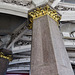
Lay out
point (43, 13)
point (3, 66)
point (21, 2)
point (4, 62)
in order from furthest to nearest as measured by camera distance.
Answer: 1. point (4, 62)
2. point (3, 66)
3. point (21, 2)
4. point (43, 13)

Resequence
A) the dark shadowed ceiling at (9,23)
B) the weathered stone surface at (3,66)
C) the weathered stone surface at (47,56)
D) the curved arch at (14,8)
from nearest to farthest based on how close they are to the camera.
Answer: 1. the weathered stone surface at (47,56)
2. the curved arch at (14,8)
3. the weathered stone surface at (3,66)
4. the dark shadowed ceiling at (9,23)

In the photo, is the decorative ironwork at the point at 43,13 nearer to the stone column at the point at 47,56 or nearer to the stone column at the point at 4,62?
the stone column at the point at 47,56

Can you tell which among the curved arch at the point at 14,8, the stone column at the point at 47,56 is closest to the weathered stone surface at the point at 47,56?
the stone column at the point at 47,56

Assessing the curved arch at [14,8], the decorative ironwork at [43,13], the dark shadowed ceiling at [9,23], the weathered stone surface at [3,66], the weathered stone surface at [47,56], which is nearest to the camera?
the weathered stone surface at [47,56]

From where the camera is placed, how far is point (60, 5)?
3.79 m

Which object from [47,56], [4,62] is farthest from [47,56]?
[4,62]

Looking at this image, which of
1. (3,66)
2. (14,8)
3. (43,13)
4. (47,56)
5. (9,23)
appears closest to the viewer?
(47,56)

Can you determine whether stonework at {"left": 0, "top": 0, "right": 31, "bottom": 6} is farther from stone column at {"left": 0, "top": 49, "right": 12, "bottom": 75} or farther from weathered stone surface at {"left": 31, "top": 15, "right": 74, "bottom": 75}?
stone column at {"left": 0, "top": 49, "right": 12, "bottom": 75}

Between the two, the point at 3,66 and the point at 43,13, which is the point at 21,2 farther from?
the point at 3,66

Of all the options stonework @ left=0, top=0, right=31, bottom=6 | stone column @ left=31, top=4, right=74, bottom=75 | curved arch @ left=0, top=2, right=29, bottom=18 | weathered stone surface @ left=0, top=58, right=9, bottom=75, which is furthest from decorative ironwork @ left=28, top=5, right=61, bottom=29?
weathered stone surface @ left=0, top=58, right=9, bottom=75

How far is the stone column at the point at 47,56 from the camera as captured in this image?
4.72 ft

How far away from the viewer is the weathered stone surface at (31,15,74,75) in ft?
4.71

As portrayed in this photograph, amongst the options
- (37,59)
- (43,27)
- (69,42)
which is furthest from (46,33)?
(69,42)

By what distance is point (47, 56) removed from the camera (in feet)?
5.30
